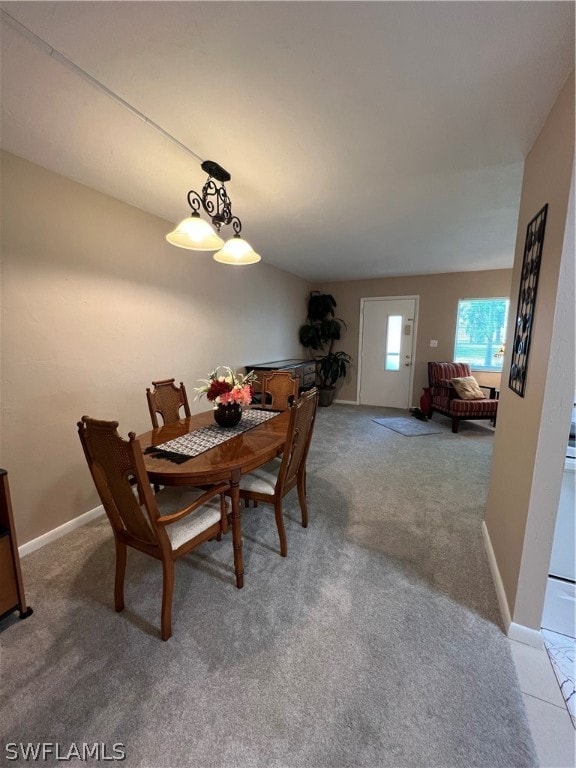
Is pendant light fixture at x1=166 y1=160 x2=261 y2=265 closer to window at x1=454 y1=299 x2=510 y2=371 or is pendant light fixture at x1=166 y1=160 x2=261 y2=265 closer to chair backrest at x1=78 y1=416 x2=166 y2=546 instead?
chair backrest at x1=78 y1=416 x2=166 y2=546

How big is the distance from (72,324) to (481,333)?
568 cm

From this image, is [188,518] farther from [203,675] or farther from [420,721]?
[420,721]

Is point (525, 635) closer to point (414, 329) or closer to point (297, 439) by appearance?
point (297, 439)

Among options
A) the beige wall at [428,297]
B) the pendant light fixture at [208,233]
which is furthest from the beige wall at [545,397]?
the beige wall at [428,297]

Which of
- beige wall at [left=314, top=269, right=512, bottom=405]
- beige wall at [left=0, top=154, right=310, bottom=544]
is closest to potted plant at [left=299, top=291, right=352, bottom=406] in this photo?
beige wall at [left=314, top=269, right=512, bottom=405]

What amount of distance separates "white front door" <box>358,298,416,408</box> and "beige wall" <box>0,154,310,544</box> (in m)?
3.63

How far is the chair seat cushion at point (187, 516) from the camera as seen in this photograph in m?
1.47

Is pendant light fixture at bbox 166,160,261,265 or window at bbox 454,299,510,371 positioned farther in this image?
window at bbox 454,299,510,371

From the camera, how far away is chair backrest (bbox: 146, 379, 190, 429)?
236 cm

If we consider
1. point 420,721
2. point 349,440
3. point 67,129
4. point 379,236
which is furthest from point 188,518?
point 379,236

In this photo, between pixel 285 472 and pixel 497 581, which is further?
pixel 285 472

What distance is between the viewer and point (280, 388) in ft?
9.60

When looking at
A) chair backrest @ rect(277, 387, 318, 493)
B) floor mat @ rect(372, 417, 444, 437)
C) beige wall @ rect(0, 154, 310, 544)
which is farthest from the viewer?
floor mat @ rect(372, 417, 444, 437)

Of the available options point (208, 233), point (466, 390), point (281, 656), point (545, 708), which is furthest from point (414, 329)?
point (281, 656)
